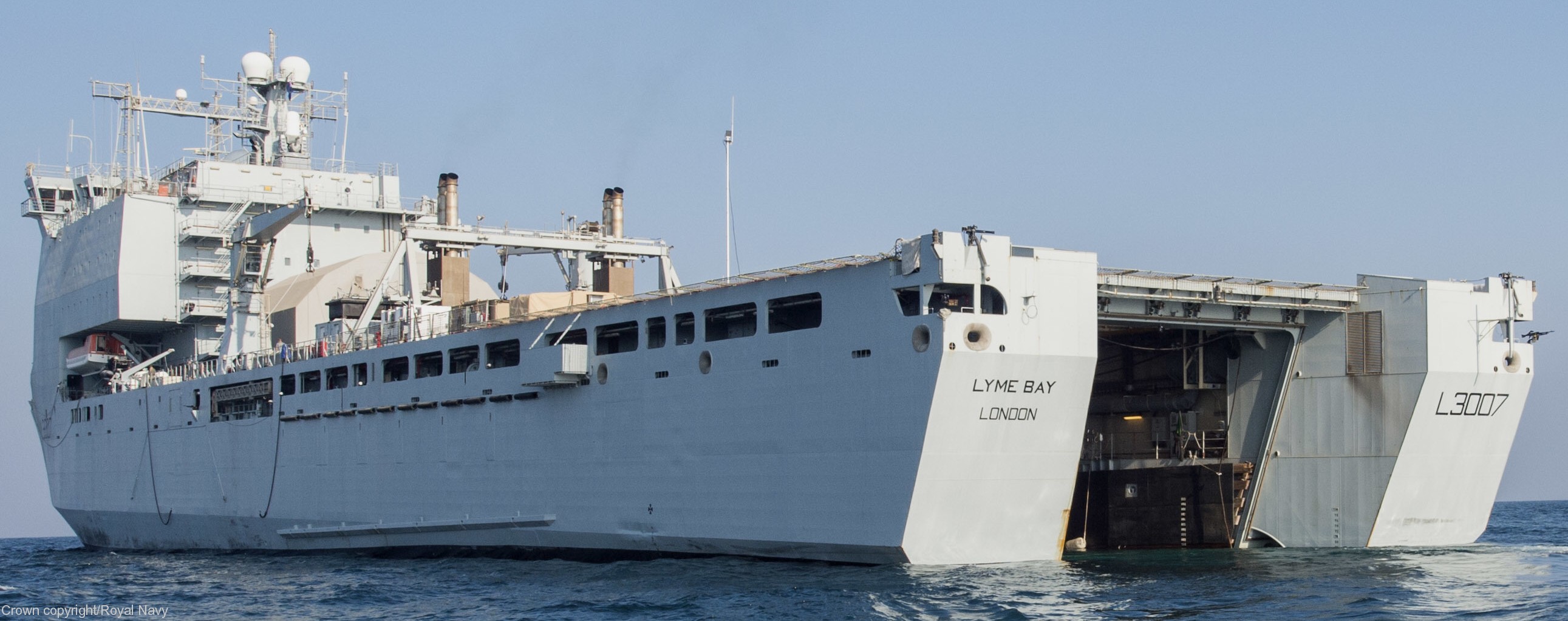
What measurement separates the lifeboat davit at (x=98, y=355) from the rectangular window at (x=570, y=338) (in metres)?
19.6

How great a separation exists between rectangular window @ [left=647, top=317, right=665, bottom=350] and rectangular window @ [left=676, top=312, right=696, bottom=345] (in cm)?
29

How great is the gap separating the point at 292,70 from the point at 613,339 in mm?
20399

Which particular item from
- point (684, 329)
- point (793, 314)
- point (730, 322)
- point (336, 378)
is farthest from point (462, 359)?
point (793, 314)

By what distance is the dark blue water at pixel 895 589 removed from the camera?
2005cm

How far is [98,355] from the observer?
42469 mm

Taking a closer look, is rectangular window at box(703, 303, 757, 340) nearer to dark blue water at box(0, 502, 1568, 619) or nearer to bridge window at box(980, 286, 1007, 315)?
dark blue water at box(0, 502, 1568, 619)

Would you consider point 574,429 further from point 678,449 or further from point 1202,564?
point 1202,564

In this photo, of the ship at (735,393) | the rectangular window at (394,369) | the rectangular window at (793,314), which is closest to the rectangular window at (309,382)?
the ship at (735,393)

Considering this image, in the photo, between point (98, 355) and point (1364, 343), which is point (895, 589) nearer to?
point (1364, 343)

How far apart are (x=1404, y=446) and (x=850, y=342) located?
11.1 meters

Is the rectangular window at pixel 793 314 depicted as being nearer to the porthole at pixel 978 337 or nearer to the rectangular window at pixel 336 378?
the porthole at pixel 978 337

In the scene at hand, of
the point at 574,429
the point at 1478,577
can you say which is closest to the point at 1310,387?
the point at 1478,577

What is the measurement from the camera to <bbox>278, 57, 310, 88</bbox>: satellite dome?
4403 cm

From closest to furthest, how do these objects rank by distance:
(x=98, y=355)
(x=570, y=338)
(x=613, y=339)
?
1. (x=613, y=339)
2. (x=570, y=338)
3. (x=98, y=355)
